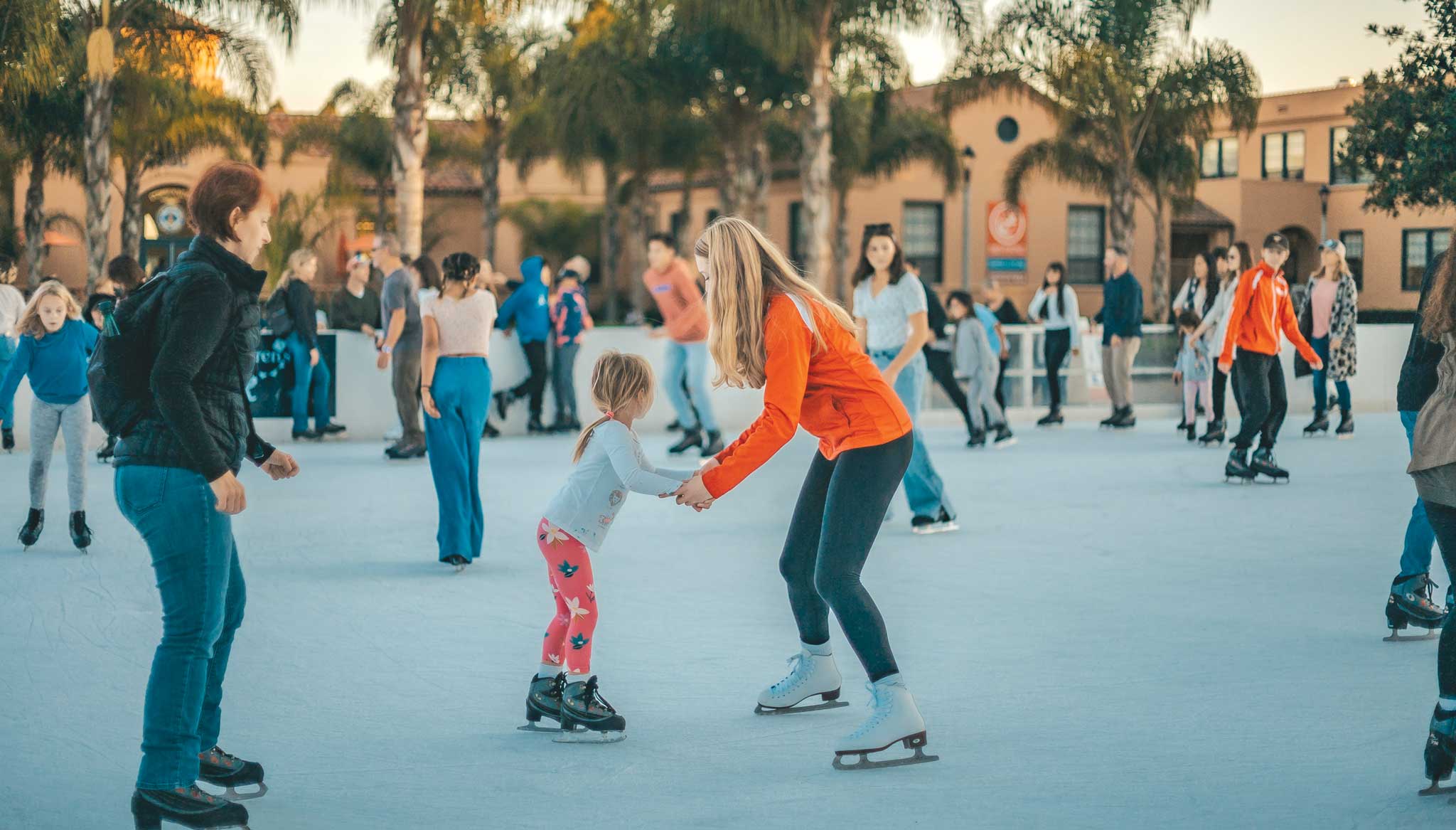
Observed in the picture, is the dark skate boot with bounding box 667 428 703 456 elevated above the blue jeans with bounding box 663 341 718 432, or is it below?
below

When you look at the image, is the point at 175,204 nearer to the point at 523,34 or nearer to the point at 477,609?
the point at 523,34

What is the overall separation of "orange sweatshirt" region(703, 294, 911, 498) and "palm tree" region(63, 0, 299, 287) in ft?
61.7

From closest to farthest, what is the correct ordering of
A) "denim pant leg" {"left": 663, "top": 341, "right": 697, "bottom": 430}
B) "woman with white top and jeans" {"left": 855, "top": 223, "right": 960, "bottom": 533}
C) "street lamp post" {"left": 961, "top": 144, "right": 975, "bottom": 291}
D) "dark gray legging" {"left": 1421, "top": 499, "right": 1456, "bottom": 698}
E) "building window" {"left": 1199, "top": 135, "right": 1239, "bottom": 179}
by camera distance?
"dark gray legging" {"left": 1421, "top": 499, "right": 1456, "bottom": 698} < "woman with white top and jeans" {"left": 855, "top": 223, "right": 960, "bottom": 533} < "denim pant leg" {"left": 663, "top": 341, "right": 697, "bottom": 430} < "street lamp post" {"left": 961, "top": 144, "right": 975, "bottom": 291} < "building window" {"left": 1199, "top": 135, "right": 1239, "bottom": 179}

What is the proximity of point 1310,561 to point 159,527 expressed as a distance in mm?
6183

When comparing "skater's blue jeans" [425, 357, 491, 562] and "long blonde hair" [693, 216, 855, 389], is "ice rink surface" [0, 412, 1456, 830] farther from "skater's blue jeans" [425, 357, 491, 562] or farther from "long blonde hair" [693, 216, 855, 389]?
"long blonde hair" [693, 216, 855, 389]

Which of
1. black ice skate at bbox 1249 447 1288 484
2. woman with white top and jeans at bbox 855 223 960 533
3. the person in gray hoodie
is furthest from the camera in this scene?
the person in gray hoodie

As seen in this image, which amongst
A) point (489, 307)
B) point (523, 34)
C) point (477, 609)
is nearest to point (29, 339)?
point (489, 307)

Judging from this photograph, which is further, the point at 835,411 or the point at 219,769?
the point at 835,411

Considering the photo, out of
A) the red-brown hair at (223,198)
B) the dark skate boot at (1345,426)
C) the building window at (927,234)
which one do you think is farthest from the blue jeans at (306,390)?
the building window at (927,234)

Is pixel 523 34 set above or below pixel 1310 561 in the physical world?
above

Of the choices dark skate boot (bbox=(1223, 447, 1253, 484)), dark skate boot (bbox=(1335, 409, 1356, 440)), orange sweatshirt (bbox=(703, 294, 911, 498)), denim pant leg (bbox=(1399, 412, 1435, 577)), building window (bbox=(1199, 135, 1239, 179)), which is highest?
building window (bbox=(1199, 135, 1239, 179))

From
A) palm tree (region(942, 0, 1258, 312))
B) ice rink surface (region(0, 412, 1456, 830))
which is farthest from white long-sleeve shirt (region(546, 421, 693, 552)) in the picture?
palm tree (region(942, 0, 1258, 312))

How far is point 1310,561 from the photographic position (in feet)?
26.6

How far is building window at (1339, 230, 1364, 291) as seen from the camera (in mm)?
46625
